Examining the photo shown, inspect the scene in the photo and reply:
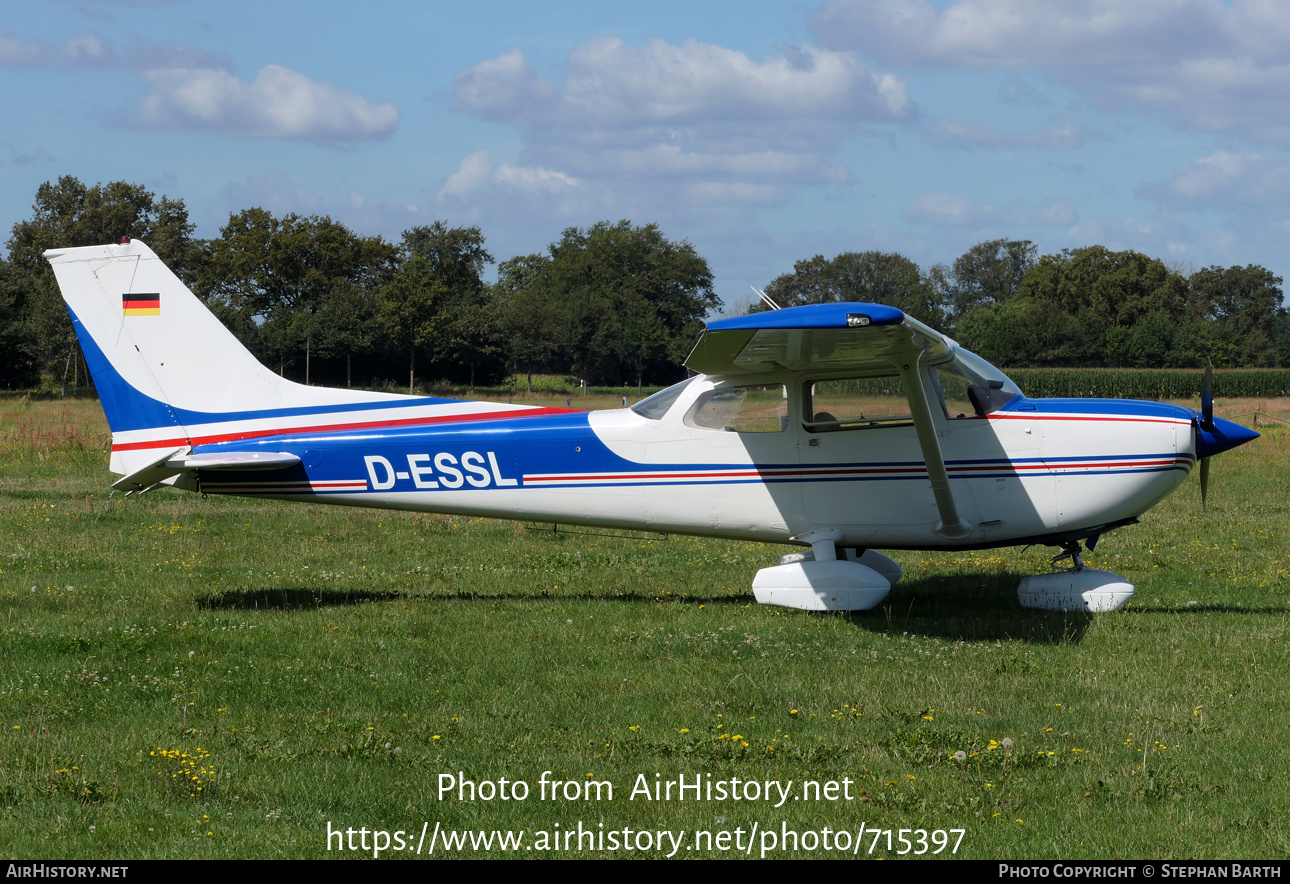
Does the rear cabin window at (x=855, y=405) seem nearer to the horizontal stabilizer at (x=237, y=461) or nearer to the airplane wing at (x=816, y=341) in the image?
the airplane wing at (x=816, y=341)

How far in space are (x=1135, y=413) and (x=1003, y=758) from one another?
4.35m

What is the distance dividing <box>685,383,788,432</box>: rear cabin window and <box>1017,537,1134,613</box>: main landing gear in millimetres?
2672

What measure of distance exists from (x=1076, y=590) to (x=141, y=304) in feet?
27.4

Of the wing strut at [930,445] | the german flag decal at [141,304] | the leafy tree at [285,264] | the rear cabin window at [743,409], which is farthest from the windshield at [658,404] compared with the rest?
the leafy tree at [285,264]

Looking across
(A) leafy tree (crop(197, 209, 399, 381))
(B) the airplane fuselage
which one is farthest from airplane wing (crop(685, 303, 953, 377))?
(A) leafy tree (crop(197, 209, 399, 381))

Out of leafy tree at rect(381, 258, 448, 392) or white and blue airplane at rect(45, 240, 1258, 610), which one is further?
leafy tree at rect(381, 258, 448, 392)

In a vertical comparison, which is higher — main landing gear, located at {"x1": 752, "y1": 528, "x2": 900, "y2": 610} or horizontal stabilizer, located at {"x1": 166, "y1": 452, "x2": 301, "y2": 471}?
horizontal stabilizer, located at {"x1": 166, "y1": 452, "x2": 301, "y2": 471}

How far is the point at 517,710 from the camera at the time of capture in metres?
6.19

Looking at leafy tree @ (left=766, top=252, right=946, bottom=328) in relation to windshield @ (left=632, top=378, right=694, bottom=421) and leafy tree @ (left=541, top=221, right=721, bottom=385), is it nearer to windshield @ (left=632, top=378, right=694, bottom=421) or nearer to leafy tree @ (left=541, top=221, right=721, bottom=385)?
leafy tree @ (left=541, top=221, right=721, bottom=385)

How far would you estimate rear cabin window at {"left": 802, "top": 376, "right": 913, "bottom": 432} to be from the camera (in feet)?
28.0

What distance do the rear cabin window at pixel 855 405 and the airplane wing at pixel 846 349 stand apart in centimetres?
16

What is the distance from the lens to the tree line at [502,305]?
52.1 meters

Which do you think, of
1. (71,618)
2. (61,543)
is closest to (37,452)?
(61,543)
